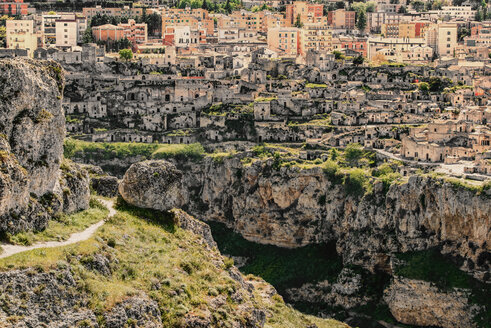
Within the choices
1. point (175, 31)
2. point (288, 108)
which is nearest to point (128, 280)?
point (288, 108)

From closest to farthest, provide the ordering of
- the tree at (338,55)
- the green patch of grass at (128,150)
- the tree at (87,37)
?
1. the green patch of grass at (128,150)
2. the tree at (338,55)
3. the tree at (87,37)

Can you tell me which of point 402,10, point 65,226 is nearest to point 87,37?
point 402,10

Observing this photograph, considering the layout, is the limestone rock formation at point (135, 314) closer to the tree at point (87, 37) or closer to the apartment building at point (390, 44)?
the apartment building at point (390, 44)

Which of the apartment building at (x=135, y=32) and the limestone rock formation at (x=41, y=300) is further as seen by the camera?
→ the apartment building at (x=135, y=32)

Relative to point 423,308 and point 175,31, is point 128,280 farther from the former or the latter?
point 175,31

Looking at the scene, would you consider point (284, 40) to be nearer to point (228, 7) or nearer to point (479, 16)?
point (228, 7)

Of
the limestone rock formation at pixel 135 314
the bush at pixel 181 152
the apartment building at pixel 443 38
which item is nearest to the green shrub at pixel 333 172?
the bush at pixel 181 152
